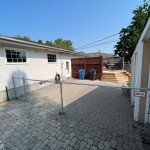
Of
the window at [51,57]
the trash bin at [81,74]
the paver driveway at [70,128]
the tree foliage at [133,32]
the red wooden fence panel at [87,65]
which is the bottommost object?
the paver driveway at [70,128]

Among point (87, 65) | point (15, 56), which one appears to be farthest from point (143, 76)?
point (87, 65)

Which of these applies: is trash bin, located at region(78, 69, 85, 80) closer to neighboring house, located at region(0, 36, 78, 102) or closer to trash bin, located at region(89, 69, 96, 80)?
trash bin, located at region(89, 69, 96, 80)

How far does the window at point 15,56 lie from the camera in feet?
19.7

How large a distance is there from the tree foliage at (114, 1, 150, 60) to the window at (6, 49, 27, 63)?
19285mm

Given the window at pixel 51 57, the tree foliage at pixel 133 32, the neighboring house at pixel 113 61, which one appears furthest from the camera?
the neighboring house at pixel 113 61

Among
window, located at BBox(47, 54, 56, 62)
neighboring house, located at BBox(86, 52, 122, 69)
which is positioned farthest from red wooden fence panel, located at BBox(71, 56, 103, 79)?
neighboring house, located at BBox(86, 52, 122, 69)

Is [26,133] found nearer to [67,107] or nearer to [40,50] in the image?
[67,107]

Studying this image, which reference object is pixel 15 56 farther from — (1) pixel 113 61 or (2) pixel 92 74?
(1) pixel 113 61

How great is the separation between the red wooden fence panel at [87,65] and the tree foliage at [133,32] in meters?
11.9

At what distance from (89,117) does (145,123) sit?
1.77 meters

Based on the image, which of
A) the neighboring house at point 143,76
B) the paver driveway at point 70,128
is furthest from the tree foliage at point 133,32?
the paver driveway at point 70,128

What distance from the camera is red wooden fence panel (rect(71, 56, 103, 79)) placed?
11406 millimetres

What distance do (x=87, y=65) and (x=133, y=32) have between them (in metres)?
14.4

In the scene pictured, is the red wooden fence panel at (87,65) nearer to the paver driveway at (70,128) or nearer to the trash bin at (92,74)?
the trash bin at (92,74)
